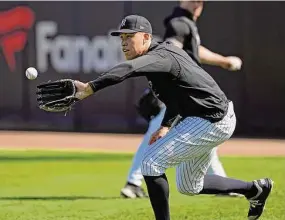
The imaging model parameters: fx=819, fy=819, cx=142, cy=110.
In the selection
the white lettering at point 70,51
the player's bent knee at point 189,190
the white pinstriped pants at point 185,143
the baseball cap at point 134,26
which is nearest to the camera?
the baseball cap at point 134,26

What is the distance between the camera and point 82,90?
5199mm

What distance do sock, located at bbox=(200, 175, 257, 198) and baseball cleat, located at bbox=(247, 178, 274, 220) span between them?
4 centimetres

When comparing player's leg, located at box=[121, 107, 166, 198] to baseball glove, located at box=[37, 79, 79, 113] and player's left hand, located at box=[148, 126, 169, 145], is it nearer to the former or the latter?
player's left hand, located at box=[148, 126, 169, 145]

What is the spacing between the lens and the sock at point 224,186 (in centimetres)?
630

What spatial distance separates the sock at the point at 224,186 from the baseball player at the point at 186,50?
1.17 meters

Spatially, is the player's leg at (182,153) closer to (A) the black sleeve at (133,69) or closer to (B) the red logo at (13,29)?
(A) the black sleeve at (133,69)

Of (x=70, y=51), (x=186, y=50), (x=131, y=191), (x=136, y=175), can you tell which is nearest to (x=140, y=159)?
(x=136, y=175)

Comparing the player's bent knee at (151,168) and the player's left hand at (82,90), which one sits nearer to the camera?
the player's left hand at (82,90)

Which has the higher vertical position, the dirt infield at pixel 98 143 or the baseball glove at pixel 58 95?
the baseball glove at pixel 58 95

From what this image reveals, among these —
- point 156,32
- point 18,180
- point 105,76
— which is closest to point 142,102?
point 18,180

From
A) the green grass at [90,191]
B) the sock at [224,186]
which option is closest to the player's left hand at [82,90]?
the sock at [224,186]

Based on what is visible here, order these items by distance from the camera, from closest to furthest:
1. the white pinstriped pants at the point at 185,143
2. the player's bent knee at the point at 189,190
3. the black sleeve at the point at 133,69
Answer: the black sleeve at the point at 133,69 < the white pinstriped pants at the point at 185,143 < the player's bent knee at the point at 189,190

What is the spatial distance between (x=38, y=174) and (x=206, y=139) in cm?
437

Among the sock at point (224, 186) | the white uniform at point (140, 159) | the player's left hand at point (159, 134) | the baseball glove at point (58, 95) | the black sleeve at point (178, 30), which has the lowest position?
the white uniform at point (140, 159)
